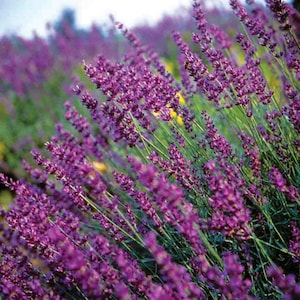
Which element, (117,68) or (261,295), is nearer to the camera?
(261,295)

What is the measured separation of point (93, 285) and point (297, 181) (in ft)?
3.95

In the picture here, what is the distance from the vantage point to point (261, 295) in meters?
1.93

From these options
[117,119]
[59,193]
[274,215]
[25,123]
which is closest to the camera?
[117,119]

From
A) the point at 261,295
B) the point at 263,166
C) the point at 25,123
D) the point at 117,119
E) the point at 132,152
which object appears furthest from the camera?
the point at 25,123

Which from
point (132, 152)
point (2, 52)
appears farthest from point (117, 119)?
point (2, 52)

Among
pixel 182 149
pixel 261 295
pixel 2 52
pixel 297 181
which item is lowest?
pixel 261 295

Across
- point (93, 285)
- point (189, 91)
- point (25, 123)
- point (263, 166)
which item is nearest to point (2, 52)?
point (25, 123)

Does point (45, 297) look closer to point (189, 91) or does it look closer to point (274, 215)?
point (274, 215)

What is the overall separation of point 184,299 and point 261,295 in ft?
2.41

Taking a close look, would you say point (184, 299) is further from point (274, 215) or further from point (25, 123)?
point (25, 123)

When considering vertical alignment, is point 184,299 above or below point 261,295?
above

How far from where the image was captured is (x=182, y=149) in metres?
2.56

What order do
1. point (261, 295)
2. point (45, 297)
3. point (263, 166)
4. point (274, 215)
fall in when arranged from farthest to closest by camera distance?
point (263, 166) → point (274, 215) → point (261, 295) → point (45, 297)

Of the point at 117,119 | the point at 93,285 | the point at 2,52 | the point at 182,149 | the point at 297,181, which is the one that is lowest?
the point at 297,181
